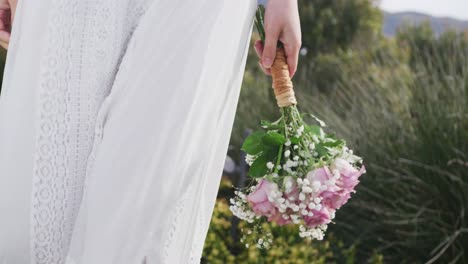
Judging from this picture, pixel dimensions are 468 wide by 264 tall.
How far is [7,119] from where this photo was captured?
6.13 ft

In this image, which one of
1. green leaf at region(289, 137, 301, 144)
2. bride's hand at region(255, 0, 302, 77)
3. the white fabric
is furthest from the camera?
green leaf at region(289, 137, 301, 144)

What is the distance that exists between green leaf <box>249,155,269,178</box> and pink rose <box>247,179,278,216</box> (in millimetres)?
70

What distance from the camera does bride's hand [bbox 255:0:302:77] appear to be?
1893mm

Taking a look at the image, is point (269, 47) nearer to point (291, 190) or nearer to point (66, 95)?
point (291, 190)

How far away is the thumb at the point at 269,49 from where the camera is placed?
1929 millimetres

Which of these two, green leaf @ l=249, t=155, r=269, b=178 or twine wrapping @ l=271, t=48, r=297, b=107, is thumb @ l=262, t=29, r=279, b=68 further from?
green leaf @ l=249, t=155, r=269, b=178

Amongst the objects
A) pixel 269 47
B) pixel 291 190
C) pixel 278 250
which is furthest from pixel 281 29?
pixel 278 250

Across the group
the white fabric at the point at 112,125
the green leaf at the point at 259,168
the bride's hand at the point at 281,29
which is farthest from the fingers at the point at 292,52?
the green leaf at the point at 259,168

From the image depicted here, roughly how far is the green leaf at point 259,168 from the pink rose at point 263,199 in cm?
7

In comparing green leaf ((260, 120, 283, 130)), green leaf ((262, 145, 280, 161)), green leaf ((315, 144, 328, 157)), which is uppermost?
green leaf ((260, 120, 283, 130))

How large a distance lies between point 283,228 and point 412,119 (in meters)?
0.90

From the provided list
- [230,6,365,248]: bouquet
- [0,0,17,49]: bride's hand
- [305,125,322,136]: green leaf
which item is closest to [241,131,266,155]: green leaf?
[230,6,365,248]: bouquet

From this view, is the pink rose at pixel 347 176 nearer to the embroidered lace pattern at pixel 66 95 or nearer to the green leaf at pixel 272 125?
the green leaf at pixel 272 125

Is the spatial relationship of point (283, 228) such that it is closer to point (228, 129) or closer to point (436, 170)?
point (436, 170)
